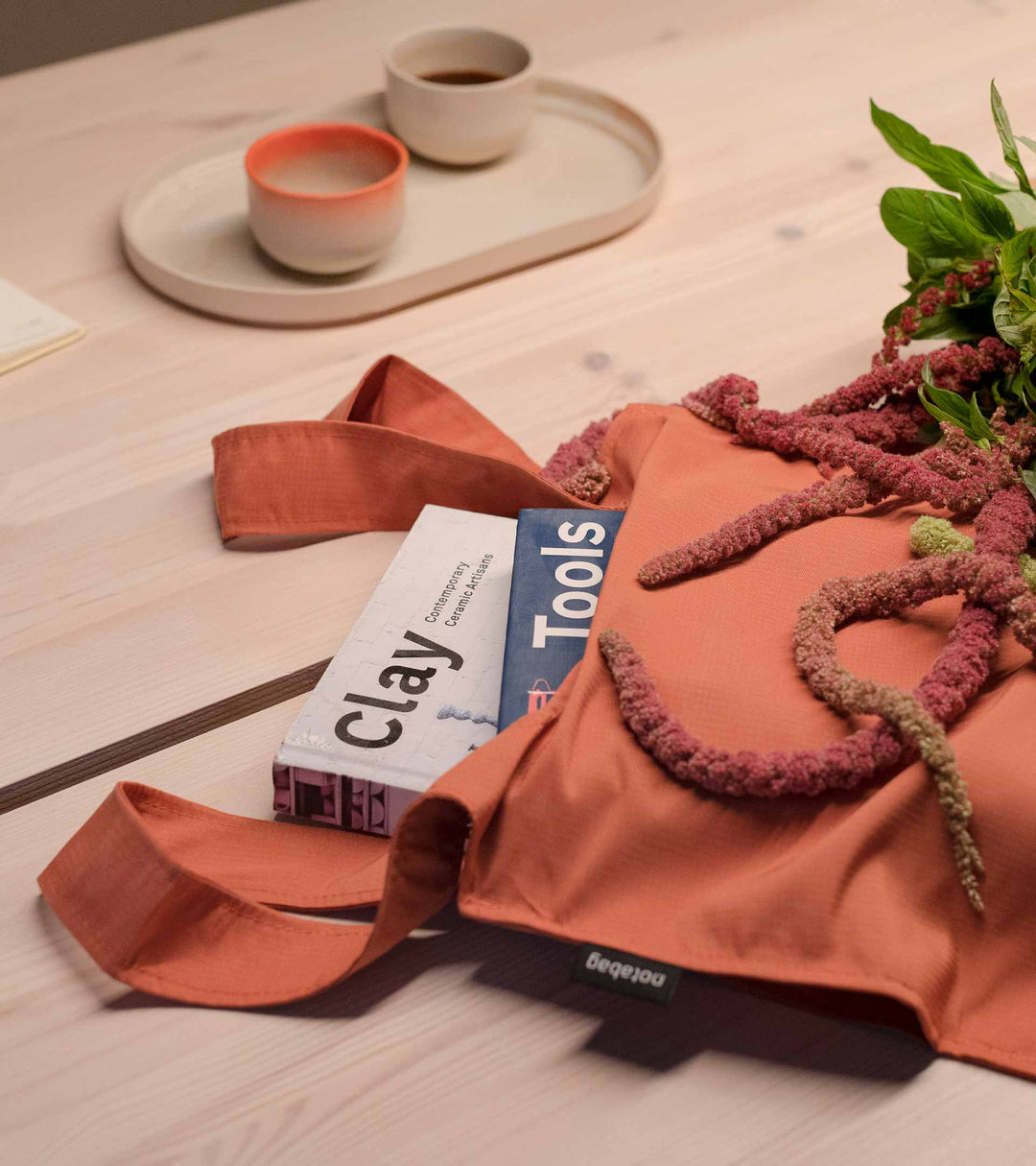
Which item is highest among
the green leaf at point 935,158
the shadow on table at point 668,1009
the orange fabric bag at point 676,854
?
the green leaf at point 935,158

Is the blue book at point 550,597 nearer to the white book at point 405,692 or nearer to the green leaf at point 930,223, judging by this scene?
the white book at point 405,692

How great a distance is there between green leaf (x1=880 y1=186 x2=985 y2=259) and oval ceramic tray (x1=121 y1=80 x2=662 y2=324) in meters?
0.29

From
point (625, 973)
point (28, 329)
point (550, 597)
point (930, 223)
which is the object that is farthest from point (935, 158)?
point (28, 329)

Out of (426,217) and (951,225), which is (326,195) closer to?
(426,217)

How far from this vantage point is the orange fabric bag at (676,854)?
1.40 ft

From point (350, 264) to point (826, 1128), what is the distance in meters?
0.63

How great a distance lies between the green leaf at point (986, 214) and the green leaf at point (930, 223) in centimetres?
1

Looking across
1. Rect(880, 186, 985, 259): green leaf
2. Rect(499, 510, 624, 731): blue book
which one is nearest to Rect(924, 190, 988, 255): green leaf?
Rect(880, 186, 985, 259): green leaf

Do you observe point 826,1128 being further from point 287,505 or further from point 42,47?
point 42,47

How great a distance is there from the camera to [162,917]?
47cm

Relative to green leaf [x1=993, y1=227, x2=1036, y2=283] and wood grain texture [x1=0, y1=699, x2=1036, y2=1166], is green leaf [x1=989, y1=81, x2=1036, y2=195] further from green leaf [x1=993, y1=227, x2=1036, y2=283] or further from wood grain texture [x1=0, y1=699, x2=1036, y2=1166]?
wood grain texture [x1=0, y1=699, x2=1036, y2=1166]

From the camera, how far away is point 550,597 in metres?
0.55

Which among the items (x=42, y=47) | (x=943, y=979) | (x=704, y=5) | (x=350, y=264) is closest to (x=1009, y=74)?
(x=704, y=5)

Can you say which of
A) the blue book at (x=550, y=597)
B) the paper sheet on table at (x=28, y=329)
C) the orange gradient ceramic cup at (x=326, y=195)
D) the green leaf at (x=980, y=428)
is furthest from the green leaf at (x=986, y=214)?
the paper sheet on table at (x=28, y=329)
